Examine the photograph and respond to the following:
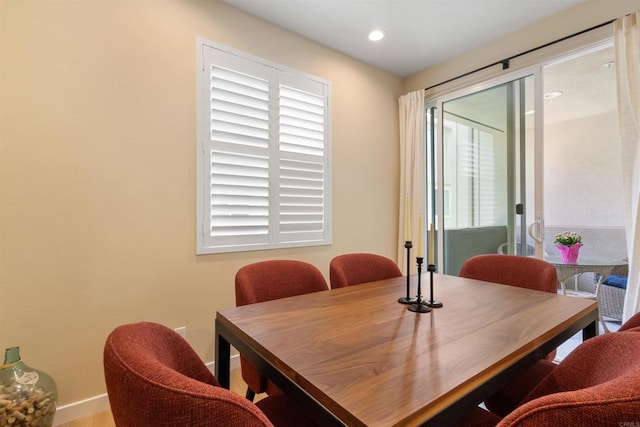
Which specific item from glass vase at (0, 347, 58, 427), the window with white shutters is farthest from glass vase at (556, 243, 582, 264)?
glass vase at (0, 347, 58, 427)

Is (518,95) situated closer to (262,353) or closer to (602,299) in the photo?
(602,299)

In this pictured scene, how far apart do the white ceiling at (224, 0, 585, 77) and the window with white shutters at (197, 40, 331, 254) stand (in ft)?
1.25

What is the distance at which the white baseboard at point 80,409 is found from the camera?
5.45 ft

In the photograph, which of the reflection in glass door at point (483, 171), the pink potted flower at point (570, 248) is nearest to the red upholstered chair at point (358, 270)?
the reflection in glass door at point (483, 171)

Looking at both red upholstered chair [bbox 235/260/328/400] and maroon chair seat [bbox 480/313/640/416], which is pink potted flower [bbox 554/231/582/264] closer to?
maroon chair seat [bbox 480/313/640/416]

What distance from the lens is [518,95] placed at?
2.69m

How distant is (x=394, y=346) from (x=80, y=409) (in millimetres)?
1914

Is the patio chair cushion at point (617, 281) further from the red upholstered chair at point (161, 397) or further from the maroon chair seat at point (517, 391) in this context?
the red upholstered chair at point (161, 397)

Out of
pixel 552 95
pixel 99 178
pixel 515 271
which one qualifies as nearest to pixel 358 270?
pixel 515 271

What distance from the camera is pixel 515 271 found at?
6.00 ft

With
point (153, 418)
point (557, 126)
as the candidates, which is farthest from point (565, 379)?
point (557, 126)

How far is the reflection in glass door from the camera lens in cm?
269

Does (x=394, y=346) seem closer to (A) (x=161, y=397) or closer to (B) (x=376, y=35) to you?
(A) (x=161, y=397)

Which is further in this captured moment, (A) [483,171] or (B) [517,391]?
(A) [483,171]
